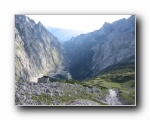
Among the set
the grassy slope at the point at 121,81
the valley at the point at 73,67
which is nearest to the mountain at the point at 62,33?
the valley at the point at 73,67

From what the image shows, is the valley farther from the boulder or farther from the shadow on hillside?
the shadow on hillside

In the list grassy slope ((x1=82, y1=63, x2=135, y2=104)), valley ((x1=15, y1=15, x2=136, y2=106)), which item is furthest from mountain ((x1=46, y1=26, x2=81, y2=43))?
grassy slope ((x1=82, y1=63, x2=135, y2=104))

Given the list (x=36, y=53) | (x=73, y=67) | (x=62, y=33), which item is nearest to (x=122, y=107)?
(x=73, y=67)

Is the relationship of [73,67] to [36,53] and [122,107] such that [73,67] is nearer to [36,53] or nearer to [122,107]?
[36,53]

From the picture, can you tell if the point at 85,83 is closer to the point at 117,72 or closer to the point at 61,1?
the point at 117,72

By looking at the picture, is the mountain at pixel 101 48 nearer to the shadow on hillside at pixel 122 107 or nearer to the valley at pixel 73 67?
the valley at pixel 73 67

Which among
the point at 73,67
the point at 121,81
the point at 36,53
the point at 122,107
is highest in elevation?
the point at 36,53

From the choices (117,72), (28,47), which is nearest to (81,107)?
(117,72)
